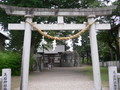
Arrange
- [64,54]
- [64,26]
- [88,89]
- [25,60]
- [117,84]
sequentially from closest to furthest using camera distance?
[117,84], [25,60], [64,26], [88,89], [64,54]

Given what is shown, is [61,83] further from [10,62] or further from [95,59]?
[10,62]

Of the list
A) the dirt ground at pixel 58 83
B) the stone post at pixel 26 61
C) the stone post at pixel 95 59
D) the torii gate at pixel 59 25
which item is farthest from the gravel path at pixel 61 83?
the torii gate at pixel 59 25

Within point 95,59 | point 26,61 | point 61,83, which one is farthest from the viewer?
point 61,83

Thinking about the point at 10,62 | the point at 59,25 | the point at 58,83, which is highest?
the point at 59,25

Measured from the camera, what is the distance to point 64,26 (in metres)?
9.22

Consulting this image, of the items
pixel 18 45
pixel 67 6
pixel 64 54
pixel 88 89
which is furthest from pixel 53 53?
pixel 88 89

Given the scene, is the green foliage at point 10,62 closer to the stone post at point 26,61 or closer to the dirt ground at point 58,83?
the dirt ground at point 58,83

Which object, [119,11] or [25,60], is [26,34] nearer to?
[25,60]

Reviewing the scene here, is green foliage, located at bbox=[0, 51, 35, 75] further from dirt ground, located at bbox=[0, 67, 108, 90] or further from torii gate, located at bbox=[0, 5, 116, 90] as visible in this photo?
torii gate, located at bbox=[0, 5, 116, 90]

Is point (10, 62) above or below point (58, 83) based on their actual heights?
above

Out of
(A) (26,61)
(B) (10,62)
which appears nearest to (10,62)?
(B) (10,62)

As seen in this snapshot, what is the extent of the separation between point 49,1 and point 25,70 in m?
13.3

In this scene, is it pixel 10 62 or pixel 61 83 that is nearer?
pixel 61 83

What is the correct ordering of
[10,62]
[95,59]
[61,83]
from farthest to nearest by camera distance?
[10,62] < [61,83] < [95,59]
